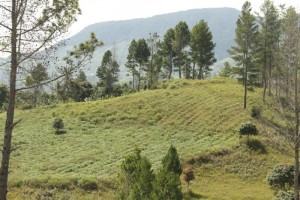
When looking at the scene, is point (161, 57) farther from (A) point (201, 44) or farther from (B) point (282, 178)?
(B) point (282, 178)

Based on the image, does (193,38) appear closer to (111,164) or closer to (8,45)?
(111,164)

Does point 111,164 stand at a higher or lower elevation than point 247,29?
lower

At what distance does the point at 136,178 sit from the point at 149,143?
21938 mm

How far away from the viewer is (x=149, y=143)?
4653 centimetres

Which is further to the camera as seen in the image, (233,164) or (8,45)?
(233,164)

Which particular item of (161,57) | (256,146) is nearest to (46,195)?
(256,146)

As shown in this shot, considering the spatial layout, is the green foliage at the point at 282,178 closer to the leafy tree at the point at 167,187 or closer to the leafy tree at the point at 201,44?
the leafy tree at the point at 167,187

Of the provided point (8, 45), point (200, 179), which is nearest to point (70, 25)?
point (8, 45)

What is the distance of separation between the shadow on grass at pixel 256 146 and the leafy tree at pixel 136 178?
21143 mm

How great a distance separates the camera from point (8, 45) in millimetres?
13234

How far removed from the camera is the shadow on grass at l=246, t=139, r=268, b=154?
42.5 m

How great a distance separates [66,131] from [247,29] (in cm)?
2925

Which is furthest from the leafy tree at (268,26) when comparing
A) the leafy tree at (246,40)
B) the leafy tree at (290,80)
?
A: the leafy tree at (290,80)

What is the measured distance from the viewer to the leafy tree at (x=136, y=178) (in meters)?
22.0
